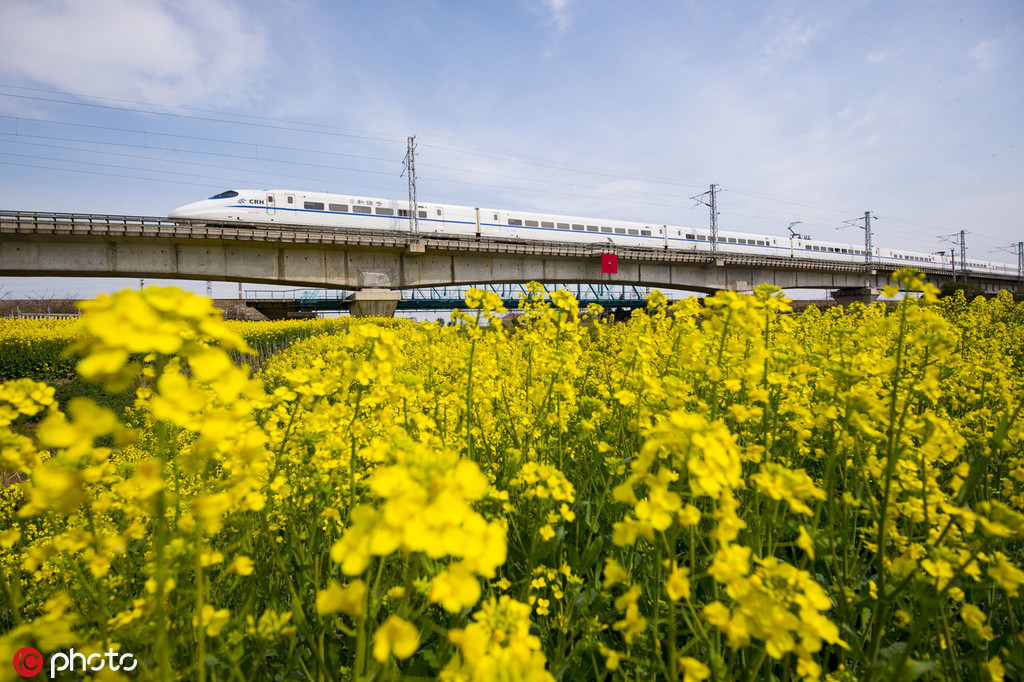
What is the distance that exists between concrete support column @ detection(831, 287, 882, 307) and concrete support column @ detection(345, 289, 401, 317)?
28.1 meters

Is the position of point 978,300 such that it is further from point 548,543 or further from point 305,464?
point 305,464

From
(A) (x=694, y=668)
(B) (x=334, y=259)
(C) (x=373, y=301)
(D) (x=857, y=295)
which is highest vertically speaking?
(B) (x=334, y=259)

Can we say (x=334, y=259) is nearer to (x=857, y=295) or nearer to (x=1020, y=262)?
(x=857, y=295)

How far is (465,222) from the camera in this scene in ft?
80.2

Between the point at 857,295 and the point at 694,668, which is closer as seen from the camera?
the point at 694,668

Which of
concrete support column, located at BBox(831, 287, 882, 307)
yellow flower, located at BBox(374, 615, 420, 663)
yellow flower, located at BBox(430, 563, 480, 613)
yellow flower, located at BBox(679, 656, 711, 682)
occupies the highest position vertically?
concrete support column, located at BBox(831, 287, 882, 307)

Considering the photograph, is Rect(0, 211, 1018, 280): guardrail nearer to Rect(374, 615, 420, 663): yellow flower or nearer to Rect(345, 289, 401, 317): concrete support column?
Rect(345, 289, 401, 317): concrete support column

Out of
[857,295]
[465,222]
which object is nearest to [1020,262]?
[857,295]

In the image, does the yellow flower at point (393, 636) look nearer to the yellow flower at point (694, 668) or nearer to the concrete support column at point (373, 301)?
the yellow flower at point (694, 668)

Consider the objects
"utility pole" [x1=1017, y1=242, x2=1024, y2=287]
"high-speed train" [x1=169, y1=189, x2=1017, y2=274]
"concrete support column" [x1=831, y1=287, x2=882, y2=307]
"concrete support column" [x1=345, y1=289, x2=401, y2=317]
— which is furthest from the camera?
"utility pole" [x1=1017, y1=242, x2=1024, y2=287]

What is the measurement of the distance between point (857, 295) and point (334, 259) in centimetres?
3315

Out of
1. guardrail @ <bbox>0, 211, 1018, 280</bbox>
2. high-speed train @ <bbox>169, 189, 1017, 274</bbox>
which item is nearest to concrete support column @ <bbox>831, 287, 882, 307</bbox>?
high-speed train @ <bbox>169, 189, 1017, 274</bbox>

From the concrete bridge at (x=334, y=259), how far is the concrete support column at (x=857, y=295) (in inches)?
122

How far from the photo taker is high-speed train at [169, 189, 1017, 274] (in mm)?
20594
